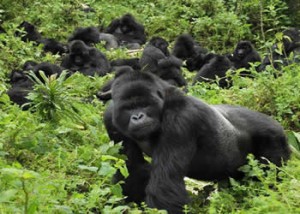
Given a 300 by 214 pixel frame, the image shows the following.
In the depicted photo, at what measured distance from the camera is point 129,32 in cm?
1305

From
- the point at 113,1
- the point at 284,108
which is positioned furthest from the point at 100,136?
the point at 113,1

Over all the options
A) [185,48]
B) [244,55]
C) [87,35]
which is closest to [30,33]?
[87,35]

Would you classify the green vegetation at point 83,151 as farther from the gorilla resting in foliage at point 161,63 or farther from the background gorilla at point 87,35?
the background gorilla at point 87,35

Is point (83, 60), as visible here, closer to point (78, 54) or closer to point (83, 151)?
point (78, 54)

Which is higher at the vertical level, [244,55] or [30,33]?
[244,55]

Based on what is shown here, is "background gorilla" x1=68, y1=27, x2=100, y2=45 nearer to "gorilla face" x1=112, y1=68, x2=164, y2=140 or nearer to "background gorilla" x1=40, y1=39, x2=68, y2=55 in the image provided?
"background gorilla" x1=40, y1=39, x2=68, y2=55

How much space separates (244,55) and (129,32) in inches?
134

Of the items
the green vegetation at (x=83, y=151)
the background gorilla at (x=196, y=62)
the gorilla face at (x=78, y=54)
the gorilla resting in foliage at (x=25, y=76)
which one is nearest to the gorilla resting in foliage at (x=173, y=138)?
the green vegetation at (x=83, y=151)

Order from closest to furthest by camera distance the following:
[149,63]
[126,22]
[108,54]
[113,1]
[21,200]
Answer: [21,200], [149,63], [108,54], [126,22], [113,1]

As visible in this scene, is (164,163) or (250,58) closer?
(164,163)

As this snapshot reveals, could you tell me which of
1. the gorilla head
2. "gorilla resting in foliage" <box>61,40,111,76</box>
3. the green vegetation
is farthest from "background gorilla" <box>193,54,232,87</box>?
the gorilla head

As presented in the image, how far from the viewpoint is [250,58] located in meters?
10.3

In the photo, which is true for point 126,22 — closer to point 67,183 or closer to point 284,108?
point 284,108

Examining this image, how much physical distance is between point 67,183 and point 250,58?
260 inches
